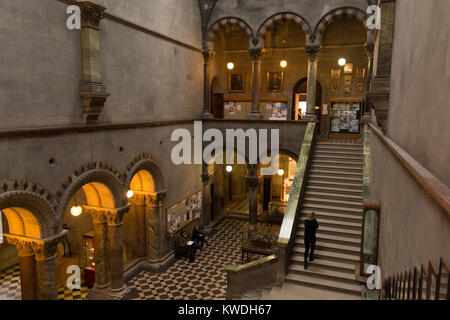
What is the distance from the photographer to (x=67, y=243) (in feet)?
44.7

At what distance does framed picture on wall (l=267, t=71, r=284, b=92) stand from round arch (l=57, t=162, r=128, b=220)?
10.8 m

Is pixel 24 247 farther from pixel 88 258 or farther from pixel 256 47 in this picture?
pixel 256 47

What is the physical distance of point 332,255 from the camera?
909cm

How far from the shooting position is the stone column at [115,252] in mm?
10367

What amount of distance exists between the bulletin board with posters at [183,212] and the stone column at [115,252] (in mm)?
2712

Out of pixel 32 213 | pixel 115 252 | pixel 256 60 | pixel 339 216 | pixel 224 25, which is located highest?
pixel 224 25

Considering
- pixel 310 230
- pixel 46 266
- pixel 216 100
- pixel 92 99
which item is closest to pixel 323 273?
pixel 310 230

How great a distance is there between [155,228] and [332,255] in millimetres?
6282

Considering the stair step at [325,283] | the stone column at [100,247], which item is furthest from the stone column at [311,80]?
the stone column at [100,247]

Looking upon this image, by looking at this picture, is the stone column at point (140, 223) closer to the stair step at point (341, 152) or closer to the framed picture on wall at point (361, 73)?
the stair step at point (341, 152)

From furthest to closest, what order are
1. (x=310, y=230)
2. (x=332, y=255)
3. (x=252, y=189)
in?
1. (x=252, y=189)
2. (x=332, y=255)
3. (x=310, y=230)

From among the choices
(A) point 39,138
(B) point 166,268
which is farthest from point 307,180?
(A) point 39,138

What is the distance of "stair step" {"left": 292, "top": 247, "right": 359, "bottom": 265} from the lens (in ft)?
29.3

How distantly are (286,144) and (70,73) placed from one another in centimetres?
842
